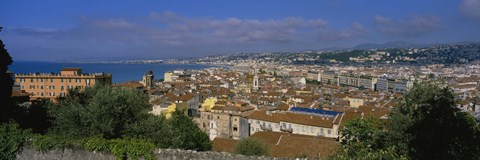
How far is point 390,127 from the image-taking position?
1577 centimetres

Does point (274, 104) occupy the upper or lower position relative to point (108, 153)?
lower

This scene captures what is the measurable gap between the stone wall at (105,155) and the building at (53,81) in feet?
194

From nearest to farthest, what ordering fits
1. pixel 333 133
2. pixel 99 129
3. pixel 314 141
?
pixel 99 129
pixel 314 141
pixel 333 133

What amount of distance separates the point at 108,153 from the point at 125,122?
6597 mm

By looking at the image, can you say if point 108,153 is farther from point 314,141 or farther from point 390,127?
point 314,141

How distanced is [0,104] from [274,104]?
65.8 meters

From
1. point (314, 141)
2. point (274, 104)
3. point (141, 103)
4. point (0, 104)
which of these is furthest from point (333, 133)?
point (0, 104)

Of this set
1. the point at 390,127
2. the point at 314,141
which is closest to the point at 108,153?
the point at 390,127

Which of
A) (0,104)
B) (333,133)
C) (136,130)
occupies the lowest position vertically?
(333,133)

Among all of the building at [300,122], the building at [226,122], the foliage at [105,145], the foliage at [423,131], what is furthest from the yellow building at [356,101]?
the foliage at [105,145]

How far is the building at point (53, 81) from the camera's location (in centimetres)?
7031

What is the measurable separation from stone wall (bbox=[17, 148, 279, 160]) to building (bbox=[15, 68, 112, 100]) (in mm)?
59086

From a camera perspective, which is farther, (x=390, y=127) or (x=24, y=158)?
(x=390, y=127)

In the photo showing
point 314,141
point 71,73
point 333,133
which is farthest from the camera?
point 71,73
